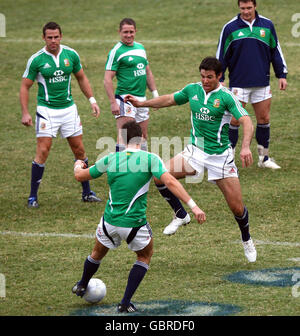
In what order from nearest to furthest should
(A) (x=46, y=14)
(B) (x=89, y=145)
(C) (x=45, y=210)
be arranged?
(C) (x=45, y=210)
(B) (x=89, y=145)
(A) (x=46, y=14)

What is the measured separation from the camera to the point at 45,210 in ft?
38.9

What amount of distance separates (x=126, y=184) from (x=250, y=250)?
2237 mm

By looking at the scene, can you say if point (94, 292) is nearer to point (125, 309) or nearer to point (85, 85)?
point (125, 309)

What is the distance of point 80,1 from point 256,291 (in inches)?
796

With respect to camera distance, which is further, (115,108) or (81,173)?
(115,108)

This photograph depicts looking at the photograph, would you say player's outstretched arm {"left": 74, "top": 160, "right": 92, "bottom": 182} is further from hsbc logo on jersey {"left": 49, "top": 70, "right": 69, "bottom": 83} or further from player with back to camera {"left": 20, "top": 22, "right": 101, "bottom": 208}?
hsbc logo on jersey {"left": 49, "top": 70, "right": 69, "bottom": 83}

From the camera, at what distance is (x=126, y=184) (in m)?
7.62

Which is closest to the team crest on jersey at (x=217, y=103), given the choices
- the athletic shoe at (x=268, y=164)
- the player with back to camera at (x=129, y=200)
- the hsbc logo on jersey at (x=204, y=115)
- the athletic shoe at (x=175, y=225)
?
the hsbc logo on jersey at (x=204, y=115)

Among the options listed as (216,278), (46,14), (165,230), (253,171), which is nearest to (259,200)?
(253,171)

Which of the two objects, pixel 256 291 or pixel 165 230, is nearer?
pixel 256 291

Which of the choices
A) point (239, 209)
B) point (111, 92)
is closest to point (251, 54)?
point (111, 92)

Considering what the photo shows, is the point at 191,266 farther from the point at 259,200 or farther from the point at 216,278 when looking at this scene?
the point at 259,200

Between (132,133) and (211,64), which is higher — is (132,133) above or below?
below

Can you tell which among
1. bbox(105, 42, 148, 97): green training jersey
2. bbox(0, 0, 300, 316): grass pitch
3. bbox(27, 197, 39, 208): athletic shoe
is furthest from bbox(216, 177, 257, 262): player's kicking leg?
bbox(105, 42, 148, 97): green training jersey
